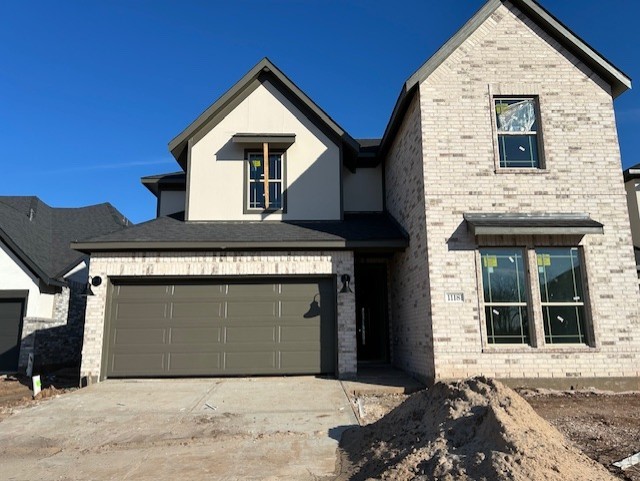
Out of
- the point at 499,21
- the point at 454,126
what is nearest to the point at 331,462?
the point at 454,126

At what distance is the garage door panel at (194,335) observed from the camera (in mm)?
10133

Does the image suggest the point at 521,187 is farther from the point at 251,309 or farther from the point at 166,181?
the point at 166,181

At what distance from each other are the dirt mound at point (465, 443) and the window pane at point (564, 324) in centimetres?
427

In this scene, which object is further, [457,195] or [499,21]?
[499,21]

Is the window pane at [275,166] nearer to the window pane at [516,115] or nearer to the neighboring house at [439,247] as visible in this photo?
the neighboring house at [439,247]

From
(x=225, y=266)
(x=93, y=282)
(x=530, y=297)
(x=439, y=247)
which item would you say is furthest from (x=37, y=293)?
(x=530, y=297)

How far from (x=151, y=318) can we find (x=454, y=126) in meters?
8.37

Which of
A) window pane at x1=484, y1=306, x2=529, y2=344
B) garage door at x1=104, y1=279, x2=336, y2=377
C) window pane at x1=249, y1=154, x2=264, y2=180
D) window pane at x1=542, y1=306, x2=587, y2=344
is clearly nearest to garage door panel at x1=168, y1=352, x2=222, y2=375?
garage door at x1=104, y1=279, x2=336, y2=377

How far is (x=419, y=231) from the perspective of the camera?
9.41 metres

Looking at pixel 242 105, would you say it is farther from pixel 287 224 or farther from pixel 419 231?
pixel 419 231

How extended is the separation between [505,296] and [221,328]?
→ 6.47 meters

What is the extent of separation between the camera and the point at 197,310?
10.3 meters

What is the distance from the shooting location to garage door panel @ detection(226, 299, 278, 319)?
10328 millimetres

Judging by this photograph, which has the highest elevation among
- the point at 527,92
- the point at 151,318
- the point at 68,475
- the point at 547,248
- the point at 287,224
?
the point at 527,92
